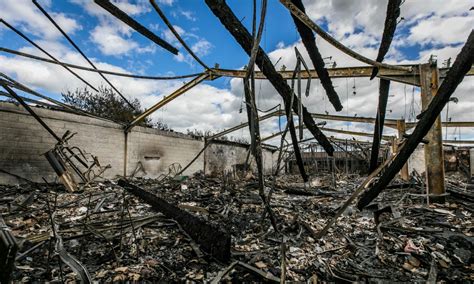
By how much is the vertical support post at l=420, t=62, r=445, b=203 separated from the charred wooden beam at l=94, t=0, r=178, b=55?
585cm

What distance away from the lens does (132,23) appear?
10.0ft

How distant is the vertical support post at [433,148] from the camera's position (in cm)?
536

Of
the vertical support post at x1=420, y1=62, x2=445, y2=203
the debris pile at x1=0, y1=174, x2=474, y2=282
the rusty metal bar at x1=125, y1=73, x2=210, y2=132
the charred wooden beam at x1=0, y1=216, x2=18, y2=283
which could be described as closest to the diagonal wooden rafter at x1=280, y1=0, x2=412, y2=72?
the debris pile at x1=0, y1=174, x2=474, y2=282

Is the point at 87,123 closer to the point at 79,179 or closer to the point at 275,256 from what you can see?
the point at 79,179

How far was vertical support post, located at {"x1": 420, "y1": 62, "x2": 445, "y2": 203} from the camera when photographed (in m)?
5.36

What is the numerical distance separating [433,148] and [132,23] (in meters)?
6.64

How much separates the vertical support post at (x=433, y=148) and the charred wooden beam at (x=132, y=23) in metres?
5.85

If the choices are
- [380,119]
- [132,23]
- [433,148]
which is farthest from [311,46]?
[433,148]

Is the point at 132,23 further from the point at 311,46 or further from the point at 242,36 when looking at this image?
the point at 311,46

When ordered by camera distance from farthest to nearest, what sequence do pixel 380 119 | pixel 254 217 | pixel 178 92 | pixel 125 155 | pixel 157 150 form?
pixel 157 150, pixel 125 155, pixel 178 92, pixel 254 217, pixel 380 119

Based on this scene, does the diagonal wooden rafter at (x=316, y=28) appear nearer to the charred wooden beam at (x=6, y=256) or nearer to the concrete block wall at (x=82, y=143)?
the charred wooden beam at (x=6, y=256)

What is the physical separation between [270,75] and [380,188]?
2028 mm

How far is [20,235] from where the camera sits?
138 inches

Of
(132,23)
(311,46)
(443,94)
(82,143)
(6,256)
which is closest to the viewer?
(6,256)
